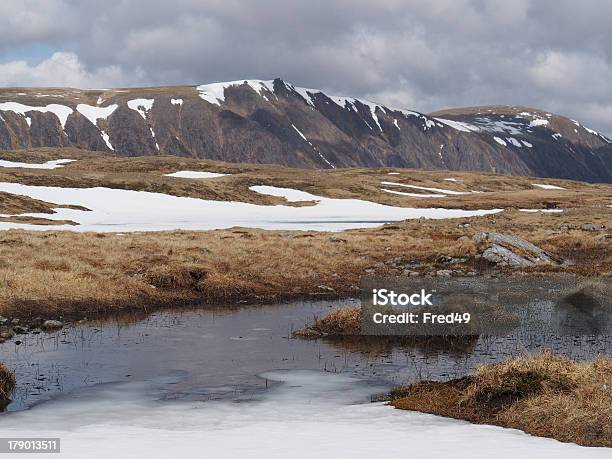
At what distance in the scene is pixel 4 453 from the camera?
11164 millimetres

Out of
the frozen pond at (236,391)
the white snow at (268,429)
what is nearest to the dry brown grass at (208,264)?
the frozen pond at (236,391)

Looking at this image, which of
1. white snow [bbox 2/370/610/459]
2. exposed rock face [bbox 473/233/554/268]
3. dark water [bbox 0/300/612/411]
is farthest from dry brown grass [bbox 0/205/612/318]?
white snow [bbox 2/370/610/459]

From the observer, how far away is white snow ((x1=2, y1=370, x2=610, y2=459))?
11.5 metres

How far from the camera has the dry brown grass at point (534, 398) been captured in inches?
508

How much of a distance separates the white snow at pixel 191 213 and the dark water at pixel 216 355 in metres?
43.0

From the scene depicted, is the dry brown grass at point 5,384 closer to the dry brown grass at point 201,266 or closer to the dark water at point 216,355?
the dark water at point 216,355

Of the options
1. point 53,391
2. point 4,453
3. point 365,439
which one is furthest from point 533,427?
point 53,391

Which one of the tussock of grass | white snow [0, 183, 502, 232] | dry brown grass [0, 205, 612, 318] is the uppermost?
white snow [0, 183, 502, 232]

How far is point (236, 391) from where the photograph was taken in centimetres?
1728

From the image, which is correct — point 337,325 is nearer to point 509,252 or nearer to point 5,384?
point 5,384

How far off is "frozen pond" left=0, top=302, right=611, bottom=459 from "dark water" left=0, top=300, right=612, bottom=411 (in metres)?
0.06

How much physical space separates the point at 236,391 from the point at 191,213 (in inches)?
2910

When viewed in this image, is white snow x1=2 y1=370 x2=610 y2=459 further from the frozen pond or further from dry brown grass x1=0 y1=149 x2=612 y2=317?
dry brown grass x1=0 y1=149 x2=612 y2=317

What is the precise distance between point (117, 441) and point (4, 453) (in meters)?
1.88
